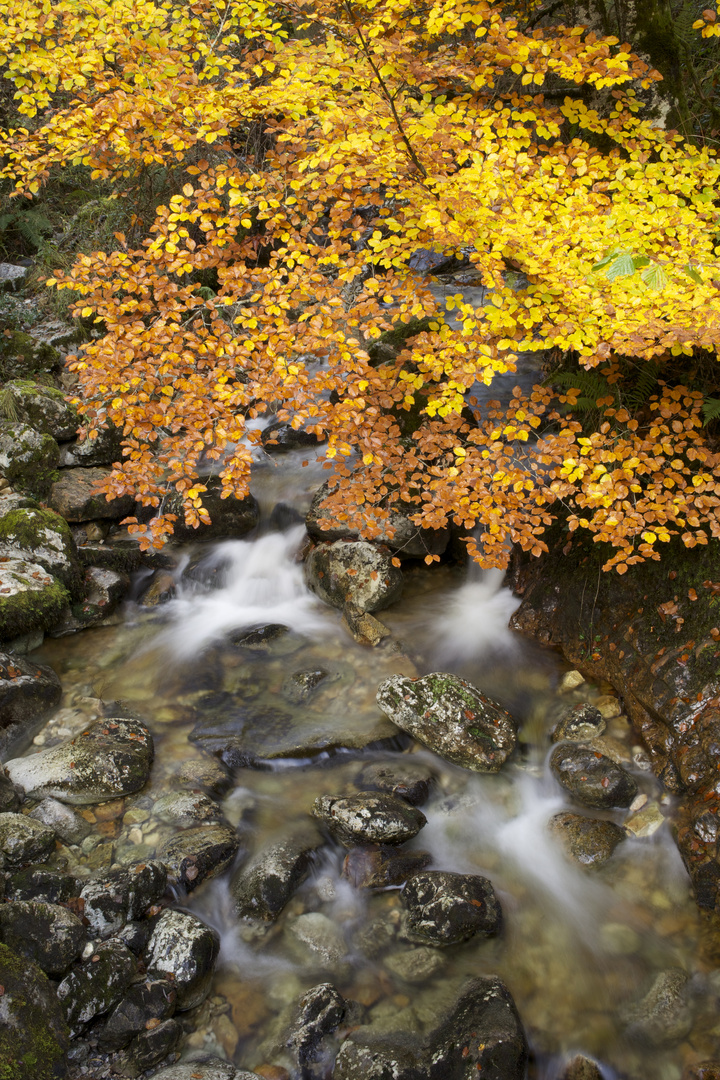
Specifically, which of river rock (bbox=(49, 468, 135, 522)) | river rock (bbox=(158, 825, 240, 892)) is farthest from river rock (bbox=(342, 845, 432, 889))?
river rock (bbox=(49, 468, 135, 522))

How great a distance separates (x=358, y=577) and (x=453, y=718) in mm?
2302

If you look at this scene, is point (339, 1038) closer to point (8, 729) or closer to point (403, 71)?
point (8, 729)

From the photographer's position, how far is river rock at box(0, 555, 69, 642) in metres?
6.62

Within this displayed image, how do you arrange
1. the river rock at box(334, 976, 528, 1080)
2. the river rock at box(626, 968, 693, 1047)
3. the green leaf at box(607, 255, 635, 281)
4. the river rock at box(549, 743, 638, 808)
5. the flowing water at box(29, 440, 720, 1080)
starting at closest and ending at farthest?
1. the green leaf at box(607, 255, 635, 281)
2. the river rock at box(334, 976, 528, 1080)
3. the river rock at box(626, 968, 693, 1047)
4. the flowing water at box(29, 440, 720, 1080)
5. the river rock at box(549, 743, 638, 808)

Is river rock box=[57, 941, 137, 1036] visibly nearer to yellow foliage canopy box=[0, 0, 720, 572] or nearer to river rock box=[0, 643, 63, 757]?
river rock box=[0, 643, 63, 757]

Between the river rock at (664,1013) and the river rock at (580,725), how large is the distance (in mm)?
1827

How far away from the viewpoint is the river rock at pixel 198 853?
4652 mm

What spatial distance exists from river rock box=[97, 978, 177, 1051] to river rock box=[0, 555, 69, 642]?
399 cm

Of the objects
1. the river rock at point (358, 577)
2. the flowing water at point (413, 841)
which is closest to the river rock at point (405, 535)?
the river rock at point (358, 577)

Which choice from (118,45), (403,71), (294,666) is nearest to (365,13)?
(403,71)

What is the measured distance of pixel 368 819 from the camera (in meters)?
4.94

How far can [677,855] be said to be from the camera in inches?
187

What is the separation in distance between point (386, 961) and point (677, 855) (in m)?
2.28

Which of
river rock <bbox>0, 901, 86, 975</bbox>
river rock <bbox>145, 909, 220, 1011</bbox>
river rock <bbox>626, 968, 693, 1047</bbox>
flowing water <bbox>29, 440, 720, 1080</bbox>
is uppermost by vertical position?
river rock <bbox>0, 901, 86, 975</bbox>
